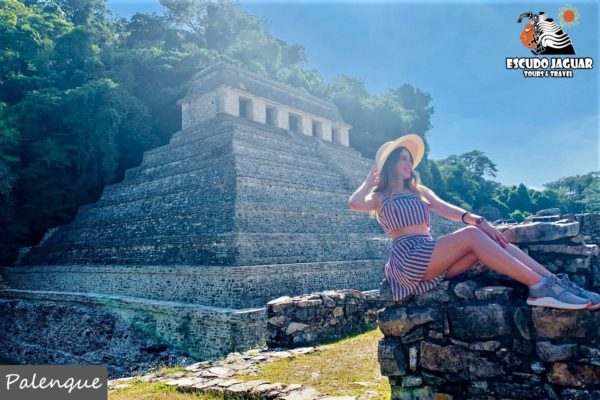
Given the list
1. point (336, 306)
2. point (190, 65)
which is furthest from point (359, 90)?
point (336, 306)

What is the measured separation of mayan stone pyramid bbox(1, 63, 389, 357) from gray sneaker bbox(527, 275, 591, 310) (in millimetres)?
6715

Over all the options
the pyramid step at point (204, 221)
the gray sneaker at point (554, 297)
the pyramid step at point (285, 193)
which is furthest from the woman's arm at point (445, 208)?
the pyramid step at point (285, 193)

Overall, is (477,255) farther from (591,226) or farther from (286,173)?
(286,173)

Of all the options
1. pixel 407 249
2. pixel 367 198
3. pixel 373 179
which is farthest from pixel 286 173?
pixel 407 249

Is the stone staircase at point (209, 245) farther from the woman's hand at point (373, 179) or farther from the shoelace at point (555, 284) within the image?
the shoelace at point (555, 284)

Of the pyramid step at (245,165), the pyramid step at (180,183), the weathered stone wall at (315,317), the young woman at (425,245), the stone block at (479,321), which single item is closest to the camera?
the young woman at (425,245)

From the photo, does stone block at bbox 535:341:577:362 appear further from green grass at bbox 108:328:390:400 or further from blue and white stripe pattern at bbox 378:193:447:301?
green grass at bbox 108:328:390:400

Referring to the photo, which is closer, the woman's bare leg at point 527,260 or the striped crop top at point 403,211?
the woman's bare leg at point 527,260

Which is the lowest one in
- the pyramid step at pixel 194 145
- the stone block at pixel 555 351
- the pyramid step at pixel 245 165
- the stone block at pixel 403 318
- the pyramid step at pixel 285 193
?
the stone block at pixel 555 351

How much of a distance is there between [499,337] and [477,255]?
20.0 inches

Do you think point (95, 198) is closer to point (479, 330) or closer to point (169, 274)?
point (169, 274)

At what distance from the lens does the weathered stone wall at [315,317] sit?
629 centimetres

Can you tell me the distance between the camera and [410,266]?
292 cm

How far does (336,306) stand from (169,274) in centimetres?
587
